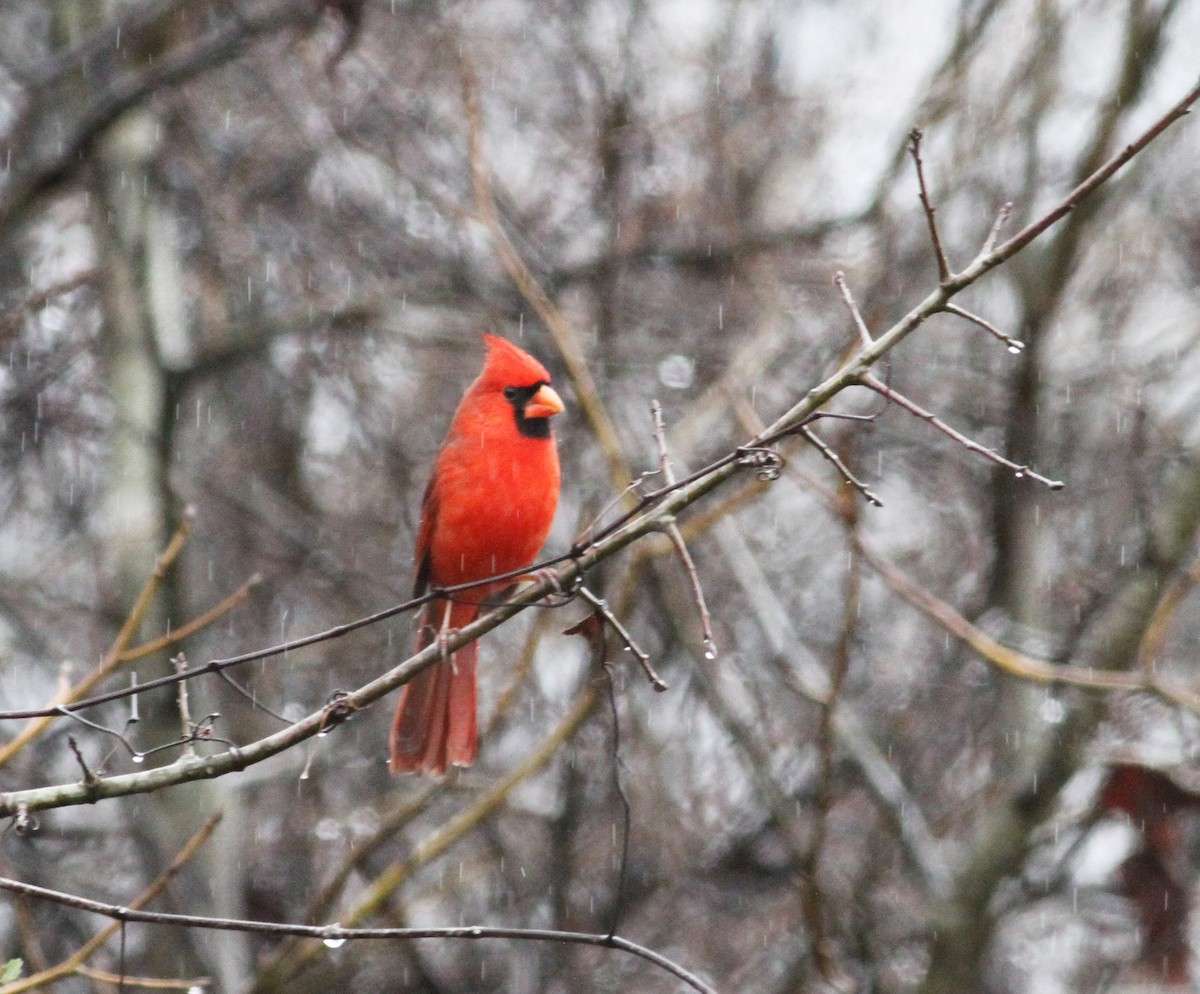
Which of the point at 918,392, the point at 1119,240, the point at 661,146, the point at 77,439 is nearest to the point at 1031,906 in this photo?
the point at 918,392

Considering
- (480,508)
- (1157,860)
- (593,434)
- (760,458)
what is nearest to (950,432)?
(760,458)

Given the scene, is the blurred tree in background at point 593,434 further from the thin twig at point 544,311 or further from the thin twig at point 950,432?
the thin twig at point 950,432

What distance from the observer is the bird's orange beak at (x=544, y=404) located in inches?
168

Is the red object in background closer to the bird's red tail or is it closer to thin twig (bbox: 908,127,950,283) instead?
the bird's red tail

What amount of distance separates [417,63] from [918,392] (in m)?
2.69

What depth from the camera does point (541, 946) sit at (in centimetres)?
656

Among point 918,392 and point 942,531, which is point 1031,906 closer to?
point 942,531

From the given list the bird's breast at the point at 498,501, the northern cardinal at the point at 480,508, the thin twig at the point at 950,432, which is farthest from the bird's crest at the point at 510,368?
the thin twig at the point at 950,432

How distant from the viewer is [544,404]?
4281 mm

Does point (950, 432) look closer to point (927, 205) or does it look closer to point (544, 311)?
point (927, 205)

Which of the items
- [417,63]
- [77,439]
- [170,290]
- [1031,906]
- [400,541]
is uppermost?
[417,63]

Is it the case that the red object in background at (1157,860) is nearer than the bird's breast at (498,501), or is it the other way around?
the bird's breast at (498,501)

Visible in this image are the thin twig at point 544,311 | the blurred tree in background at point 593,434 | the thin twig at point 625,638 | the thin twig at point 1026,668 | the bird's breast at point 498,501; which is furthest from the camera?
the blurred tree in background at point 593,434

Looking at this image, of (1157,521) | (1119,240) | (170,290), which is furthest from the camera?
(1119,240)
